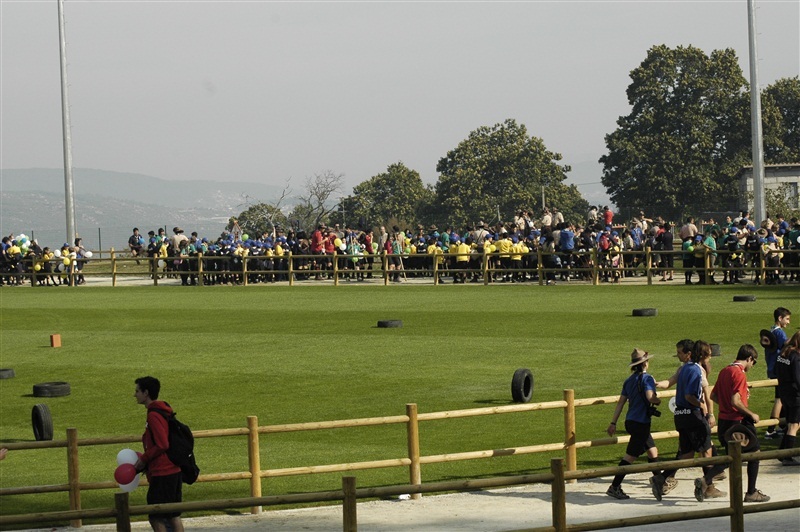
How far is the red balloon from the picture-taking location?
11.5 metres

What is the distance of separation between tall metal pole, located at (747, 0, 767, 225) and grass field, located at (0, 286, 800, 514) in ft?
22.6

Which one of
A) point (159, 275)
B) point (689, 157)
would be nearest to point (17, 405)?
point (159, 275)

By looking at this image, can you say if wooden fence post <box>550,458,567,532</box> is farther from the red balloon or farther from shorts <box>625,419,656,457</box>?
shorts <box>625,419,656,457</box>

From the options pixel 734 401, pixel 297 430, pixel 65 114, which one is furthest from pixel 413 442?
pixel 65 114

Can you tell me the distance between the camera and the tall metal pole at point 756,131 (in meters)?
45.0

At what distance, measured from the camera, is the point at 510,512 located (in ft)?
46.4

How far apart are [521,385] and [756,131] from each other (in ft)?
91.4

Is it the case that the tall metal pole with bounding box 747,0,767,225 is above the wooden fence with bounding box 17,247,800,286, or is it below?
above

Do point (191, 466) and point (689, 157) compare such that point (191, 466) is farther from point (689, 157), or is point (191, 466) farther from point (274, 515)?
point (689, 157)

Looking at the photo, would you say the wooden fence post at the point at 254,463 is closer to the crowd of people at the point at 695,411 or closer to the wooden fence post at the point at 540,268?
the crowd of people at the point at 695,411

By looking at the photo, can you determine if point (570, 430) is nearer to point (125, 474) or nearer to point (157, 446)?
point (157, 446)

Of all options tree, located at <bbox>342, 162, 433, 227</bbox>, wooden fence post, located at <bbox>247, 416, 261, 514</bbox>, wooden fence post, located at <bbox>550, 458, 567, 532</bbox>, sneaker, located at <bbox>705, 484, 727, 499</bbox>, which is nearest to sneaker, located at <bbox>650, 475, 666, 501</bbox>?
sneaker, located at <bbox>705, 484, 727, 499</bbox>

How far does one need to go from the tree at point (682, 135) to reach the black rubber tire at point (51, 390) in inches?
2921

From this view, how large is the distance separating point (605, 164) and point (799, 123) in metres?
18.4
